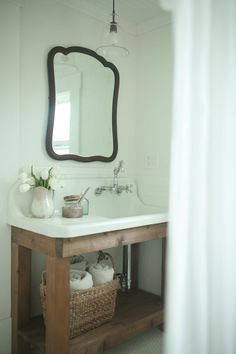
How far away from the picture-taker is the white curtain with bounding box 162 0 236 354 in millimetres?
622

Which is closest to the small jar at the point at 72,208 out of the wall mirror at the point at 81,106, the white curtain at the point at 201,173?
the wall mirror at the point at 81,106

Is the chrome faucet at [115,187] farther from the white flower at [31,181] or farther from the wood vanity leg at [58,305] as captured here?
the wood vanity leg at [58,305]

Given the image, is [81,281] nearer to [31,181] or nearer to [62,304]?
[62,304]

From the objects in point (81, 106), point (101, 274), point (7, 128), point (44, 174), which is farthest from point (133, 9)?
point (101, 274)

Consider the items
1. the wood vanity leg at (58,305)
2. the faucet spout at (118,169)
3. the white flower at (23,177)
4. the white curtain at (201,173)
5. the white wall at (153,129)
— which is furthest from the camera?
the white wall at (153,129)

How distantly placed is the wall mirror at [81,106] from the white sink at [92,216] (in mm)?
245

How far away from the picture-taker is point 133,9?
209 cm

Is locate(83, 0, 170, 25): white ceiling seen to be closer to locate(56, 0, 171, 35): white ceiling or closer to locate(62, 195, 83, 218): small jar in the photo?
locate(56, 0, 171, 35): white ceiling

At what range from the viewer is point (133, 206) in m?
2.31

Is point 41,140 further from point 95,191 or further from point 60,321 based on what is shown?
point 60,321

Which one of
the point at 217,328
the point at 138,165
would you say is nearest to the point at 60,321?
the point at 217,328

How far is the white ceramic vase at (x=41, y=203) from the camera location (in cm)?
160

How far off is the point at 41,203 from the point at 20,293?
1.68 feet

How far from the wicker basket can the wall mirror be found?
82cm
